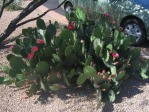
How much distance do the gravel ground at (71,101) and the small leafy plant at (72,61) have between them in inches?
5.9

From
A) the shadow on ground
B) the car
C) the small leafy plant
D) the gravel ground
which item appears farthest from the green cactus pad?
the car

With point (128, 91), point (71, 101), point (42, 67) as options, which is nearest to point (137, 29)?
point (128, 91)

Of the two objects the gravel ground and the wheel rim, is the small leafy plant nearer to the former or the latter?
the gravel ground

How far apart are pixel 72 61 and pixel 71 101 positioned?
64 cm

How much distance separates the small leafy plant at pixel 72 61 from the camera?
194 inches

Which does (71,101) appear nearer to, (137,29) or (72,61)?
(72,61)

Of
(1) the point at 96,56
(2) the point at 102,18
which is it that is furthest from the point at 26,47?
(2) the point at 102,18

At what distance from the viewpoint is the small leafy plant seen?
494cm

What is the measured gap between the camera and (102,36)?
210 inches

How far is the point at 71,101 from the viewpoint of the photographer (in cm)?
504

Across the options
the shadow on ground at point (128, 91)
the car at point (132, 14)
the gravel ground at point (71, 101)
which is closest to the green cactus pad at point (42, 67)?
the gravel ground at point (71, 101)

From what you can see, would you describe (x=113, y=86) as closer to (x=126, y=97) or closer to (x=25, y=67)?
(x=126, y=97)

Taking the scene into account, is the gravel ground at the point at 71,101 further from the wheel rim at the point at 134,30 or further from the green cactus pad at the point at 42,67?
the wheel rim at the point at 134,30

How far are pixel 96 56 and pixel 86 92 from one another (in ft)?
2.02
